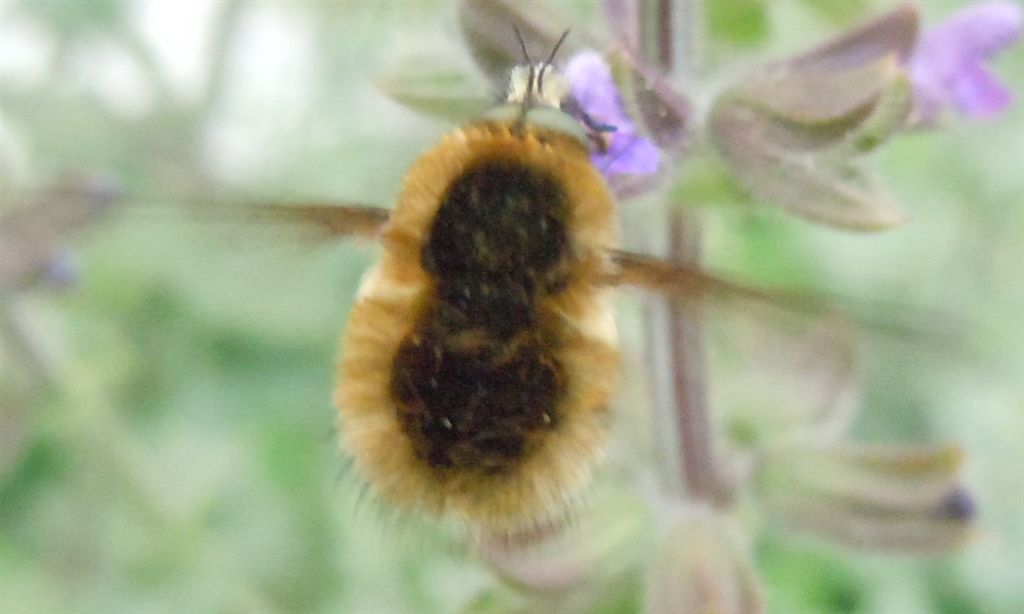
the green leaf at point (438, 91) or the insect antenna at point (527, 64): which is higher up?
the insect antenna at point (527, 64)

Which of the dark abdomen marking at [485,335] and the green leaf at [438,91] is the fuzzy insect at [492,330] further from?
the green leaf at [438,91]

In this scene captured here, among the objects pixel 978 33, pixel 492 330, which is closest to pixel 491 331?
pixel 492 330

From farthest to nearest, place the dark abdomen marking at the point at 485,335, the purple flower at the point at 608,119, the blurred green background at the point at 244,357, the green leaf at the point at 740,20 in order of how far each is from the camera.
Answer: the blurred green background at the point at 244,357
the green leaf at the point at 740,20
the purple flower at the point at 608,119
the dark abdomen marking at the point at 485,335

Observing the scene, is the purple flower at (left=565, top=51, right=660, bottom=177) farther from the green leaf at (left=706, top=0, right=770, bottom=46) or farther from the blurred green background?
the blurred green background

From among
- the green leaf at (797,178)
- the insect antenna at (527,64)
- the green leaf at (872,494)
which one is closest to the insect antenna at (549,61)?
the insect antenna at (527,64)

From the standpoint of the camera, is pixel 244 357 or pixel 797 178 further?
pixel 244 357

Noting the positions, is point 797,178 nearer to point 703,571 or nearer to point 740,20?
point 740,20

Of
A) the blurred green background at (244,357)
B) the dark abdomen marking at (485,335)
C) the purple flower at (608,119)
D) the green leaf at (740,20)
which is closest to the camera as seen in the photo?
the dark abdomen marking at (485,335)

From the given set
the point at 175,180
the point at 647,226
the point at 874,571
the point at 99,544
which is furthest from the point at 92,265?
the point at 874,571
